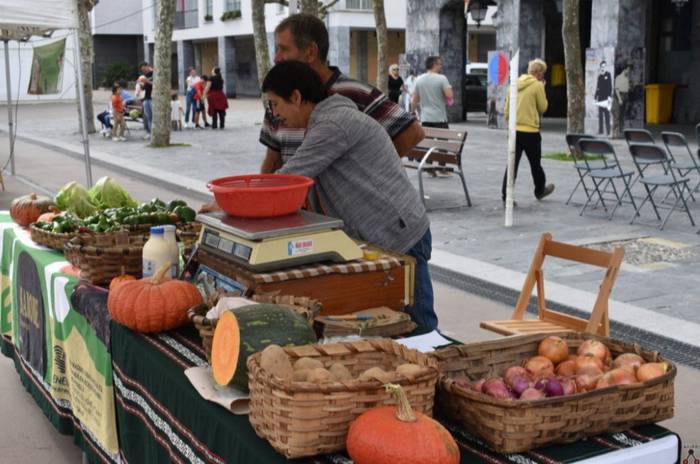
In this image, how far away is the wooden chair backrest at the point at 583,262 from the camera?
4176 millimetres

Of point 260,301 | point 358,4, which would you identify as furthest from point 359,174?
point 358,4

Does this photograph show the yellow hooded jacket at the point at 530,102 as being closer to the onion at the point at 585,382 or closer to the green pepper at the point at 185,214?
the green pepper at the point at 185,214

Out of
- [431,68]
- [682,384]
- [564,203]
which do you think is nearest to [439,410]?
[682,384]

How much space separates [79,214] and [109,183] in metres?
0.30

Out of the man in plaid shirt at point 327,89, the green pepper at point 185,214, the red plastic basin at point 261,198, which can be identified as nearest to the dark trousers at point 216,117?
the green pepper at point 185,214

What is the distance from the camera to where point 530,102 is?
10422 mm

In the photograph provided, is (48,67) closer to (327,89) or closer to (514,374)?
(327,89)

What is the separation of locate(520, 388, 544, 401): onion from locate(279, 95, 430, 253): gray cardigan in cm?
152

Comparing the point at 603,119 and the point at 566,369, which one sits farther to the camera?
the point at 603,119

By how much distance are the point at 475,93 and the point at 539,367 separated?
25702 millimetres

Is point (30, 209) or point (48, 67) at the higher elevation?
point (48, 67)

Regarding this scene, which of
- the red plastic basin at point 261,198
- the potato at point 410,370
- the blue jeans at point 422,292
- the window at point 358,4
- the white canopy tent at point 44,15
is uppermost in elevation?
the window at point 358,4

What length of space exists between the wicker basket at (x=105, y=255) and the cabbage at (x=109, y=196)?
1.08 m

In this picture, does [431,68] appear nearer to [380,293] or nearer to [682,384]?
[682,384]
